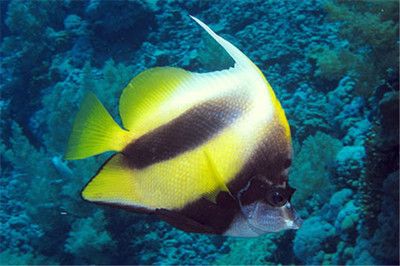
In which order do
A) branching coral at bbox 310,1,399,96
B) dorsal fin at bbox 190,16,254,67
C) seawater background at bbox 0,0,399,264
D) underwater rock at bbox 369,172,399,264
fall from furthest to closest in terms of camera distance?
1. branching coral at bbox 310,1,399,96
2. seawater background at bbox 0,0,399,264
3. underwater rock at bbox 369,172,399,264
4. dorsal fin at bbox 190,16,254,67

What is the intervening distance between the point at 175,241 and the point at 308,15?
2347 millimetres

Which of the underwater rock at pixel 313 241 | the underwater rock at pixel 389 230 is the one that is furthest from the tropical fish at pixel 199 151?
the underwater rock at pixel 389 230

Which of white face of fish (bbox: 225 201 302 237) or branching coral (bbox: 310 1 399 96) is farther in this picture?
branching coral (bbox: 310 1 399 96)

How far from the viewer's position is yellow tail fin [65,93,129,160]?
446mm

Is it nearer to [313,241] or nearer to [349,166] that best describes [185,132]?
[313,241]

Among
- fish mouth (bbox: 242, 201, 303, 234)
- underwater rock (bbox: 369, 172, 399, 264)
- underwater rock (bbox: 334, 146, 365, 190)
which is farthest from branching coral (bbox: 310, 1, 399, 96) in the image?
fish mouth (bbox: 242, 201, 303, 234)

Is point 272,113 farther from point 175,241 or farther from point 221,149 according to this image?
point 175,241

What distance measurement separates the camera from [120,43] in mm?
4316

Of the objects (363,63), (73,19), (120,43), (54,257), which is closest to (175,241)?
(54,257)

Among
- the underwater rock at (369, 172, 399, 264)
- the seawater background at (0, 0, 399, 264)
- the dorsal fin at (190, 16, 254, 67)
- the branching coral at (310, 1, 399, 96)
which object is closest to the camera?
the dorsal fin at (190, 16, 254, 67)

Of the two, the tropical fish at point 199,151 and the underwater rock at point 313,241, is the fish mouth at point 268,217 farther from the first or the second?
the underwater rock at point 313,241

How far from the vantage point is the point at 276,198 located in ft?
1.46

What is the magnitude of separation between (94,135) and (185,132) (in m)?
0.09

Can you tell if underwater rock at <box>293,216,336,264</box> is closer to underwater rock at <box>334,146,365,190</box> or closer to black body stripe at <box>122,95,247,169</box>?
underwater rock at <box>334,146,365,190</box>
